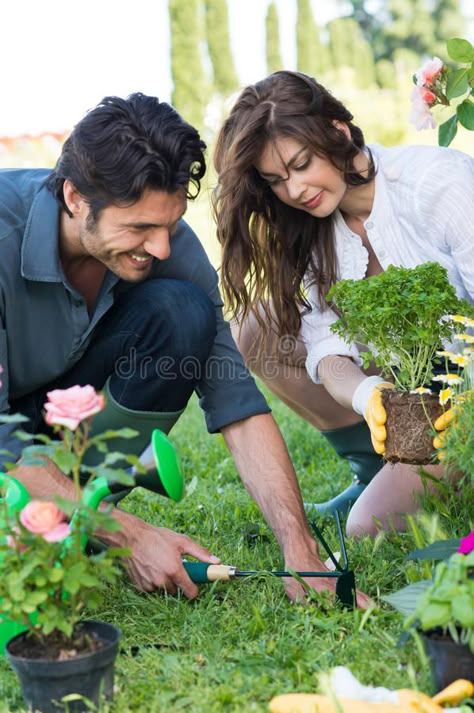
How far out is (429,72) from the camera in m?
2.33

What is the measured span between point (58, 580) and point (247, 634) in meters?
0.56

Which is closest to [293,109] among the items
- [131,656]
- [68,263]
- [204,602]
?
[68,263]

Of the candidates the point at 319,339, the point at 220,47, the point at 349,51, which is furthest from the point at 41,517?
the point at 349,51

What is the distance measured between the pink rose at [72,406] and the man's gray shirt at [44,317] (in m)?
0.75

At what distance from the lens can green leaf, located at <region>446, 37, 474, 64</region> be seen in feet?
6.91

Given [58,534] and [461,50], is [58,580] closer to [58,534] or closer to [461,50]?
[58,534]

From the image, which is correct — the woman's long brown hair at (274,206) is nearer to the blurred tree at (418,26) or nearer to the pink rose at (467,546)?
the pink rose at (467,546)

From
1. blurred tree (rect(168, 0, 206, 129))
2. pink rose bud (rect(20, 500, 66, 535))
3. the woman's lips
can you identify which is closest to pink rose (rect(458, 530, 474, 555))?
pink rose bud (rect(20, 500, 66, 535))

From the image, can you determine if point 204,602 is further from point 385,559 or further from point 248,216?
point 248,216

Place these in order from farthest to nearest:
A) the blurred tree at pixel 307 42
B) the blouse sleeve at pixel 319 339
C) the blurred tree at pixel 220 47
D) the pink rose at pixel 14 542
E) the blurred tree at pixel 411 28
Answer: the blurred tree at pixel 411 28
the blurred tree at pixel 307 42
the blurred tree at pixel 220 47
the blouse sleeve at pixel 319 339
the pink rose at pixel 14 542

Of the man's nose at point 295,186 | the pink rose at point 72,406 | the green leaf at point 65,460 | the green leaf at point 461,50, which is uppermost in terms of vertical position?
the green leaf at point 461,50

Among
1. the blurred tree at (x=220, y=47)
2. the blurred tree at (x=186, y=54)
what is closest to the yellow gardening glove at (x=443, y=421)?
the blurred tree at (x=186, y=54)

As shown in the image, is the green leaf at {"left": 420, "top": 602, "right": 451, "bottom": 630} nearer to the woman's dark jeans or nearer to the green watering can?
the green watering can

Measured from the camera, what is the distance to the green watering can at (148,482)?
1551 mm
